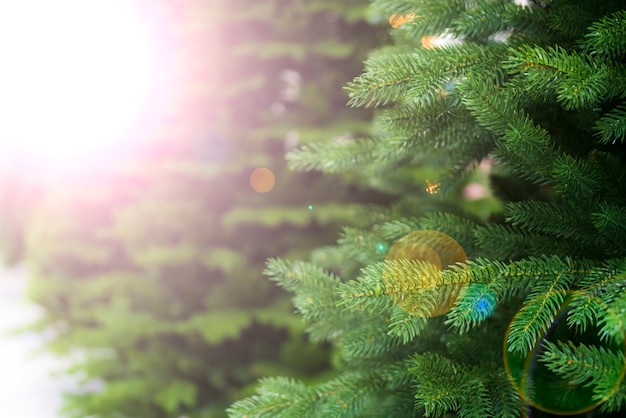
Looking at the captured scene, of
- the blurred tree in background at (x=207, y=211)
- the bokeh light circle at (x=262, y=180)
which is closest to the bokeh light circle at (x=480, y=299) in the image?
the blurred tree in background at (x=207, y=211)

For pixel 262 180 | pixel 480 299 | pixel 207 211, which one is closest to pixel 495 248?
pixel 480 299

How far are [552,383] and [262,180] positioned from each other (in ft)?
10.5

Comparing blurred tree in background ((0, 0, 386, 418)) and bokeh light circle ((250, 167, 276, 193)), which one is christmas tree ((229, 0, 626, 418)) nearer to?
blurred tree in background ((0, 0, 386, 418))

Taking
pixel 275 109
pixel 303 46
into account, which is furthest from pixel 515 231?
pixel 275 109

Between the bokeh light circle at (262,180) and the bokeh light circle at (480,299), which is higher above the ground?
the bokeh light circle at (262,180)

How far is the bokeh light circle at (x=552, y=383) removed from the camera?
97 centimetres

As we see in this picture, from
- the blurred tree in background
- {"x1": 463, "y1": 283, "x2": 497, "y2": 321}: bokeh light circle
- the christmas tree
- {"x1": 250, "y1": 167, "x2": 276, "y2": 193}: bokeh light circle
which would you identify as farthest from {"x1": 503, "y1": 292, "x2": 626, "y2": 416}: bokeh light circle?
{"x1": 250, "y1": 167, "x2": 276, "y2": 193}: bokeh light circle

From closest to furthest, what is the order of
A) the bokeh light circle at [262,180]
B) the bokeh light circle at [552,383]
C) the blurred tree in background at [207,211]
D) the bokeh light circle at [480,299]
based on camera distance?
the bokeh light circle at [480,299]
the bokeh light circle at [552,383]
the blurred tree in background at [207,211]
the bokeh light circle at [262,180]

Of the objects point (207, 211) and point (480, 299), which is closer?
point (480, 299)

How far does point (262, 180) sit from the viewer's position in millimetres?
4047

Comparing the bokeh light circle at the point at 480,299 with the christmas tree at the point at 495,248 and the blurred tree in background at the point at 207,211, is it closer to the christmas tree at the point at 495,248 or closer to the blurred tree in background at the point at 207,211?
the christmas tree at the point at 495,248

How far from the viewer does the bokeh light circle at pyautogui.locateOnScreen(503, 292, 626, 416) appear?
975mm

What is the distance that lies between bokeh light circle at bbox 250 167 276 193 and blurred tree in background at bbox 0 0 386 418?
12 mm

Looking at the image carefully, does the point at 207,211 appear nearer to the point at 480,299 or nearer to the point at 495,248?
the point at 495,248
